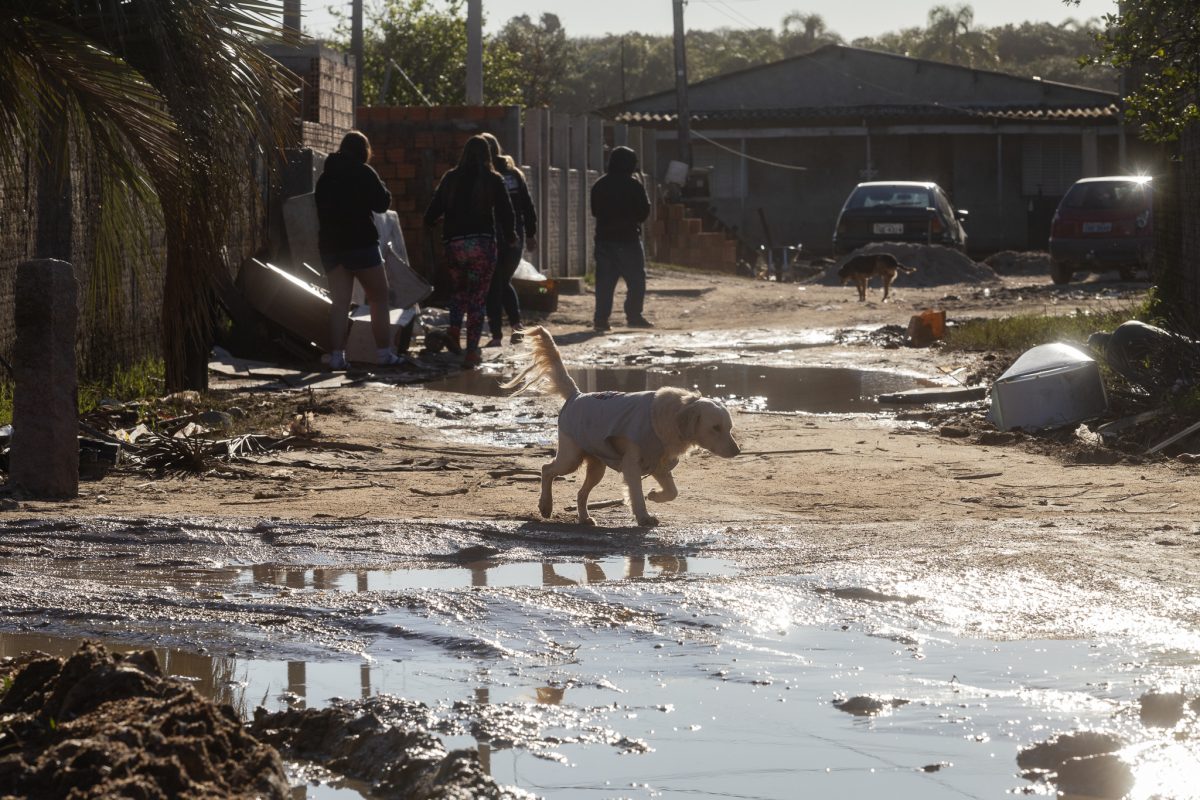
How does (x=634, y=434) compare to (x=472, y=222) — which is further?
(x=472, y=222)

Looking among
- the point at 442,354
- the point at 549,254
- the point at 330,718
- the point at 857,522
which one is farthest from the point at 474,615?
the point at 549,254

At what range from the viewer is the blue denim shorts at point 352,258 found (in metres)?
12.7

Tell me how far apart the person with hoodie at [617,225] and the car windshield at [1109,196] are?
10.7 meters

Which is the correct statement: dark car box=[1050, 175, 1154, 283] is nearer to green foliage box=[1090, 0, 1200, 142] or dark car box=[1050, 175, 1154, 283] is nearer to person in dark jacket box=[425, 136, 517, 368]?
person in dark jacket box=[425, 136, 517, 368]

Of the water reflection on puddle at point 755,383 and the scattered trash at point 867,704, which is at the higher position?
the water reflection on puddle at point 755,383

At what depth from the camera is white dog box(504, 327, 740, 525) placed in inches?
262

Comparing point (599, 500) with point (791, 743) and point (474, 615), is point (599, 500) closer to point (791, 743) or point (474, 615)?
point (474, 615)

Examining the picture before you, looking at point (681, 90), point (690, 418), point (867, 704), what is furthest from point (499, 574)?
point (681, 90)

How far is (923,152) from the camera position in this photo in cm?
4066

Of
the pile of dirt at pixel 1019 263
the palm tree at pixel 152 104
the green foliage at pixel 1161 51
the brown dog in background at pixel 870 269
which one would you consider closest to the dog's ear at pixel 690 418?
the palm tree at pixel 152 104

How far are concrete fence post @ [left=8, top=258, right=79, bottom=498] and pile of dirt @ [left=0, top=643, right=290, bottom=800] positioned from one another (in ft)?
11.0

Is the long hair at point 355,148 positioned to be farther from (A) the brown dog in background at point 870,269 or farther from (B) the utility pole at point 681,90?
(B) the utility pole at point 681,90

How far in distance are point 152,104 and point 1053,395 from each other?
5531 millimetres

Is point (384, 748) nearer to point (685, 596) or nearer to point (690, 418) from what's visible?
point (685, 596)
